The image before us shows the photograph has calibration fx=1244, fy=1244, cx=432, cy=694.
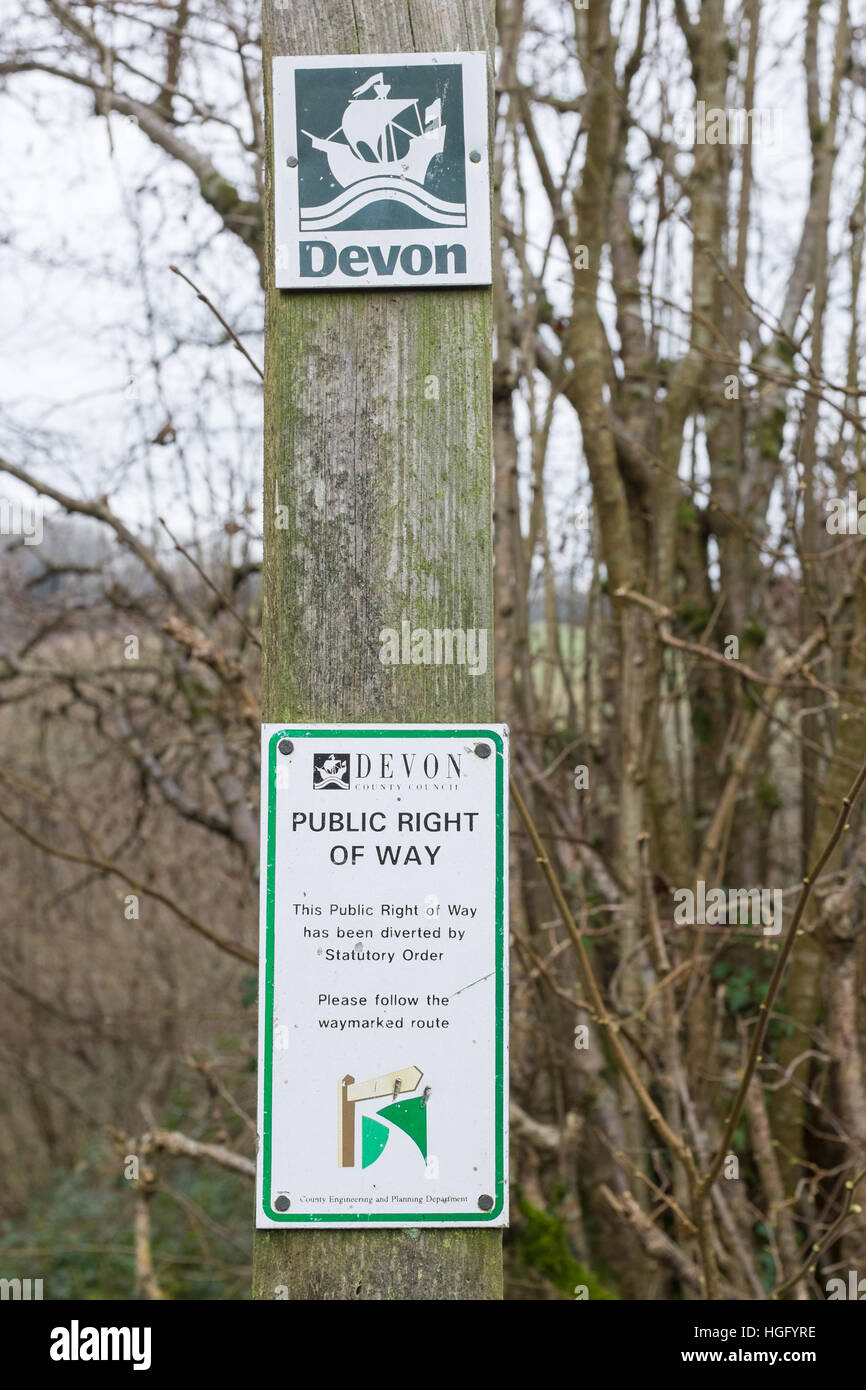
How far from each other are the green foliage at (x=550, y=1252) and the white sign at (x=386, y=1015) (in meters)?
2.79

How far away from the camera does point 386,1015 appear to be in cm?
136

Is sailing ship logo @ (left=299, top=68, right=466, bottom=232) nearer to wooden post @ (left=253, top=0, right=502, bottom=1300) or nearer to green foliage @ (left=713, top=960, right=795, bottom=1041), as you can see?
wooden post @ (left=253, top=0, right=502, bottom=1300)

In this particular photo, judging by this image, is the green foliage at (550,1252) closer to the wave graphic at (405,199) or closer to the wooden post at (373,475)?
the wooden post at (373,475)

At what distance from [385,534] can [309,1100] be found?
632mm

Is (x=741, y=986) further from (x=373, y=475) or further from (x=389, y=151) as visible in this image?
(x=389, y=151)

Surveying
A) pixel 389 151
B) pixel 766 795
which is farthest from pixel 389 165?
pixel 766 795

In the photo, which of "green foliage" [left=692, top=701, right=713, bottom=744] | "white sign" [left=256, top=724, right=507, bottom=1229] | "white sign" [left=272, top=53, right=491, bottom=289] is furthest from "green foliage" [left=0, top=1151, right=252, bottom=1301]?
"white sign" [left=272, top=53, right=491, bottom=289]

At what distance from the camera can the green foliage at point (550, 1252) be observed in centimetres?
386

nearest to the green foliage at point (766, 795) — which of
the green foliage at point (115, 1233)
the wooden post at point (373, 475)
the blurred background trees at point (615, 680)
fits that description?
the blurred background trees at point (615, 680)

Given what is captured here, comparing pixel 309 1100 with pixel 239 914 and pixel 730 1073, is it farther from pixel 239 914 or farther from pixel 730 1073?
pixel 239 914

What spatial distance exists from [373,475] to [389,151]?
37cm

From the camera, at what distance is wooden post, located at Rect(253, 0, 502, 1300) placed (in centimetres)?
141

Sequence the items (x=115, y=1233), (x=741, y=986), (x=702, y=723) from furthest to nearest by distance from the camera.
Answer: (x=115, y=1233) < (x=702, y=723) < (x=741, y=986)
